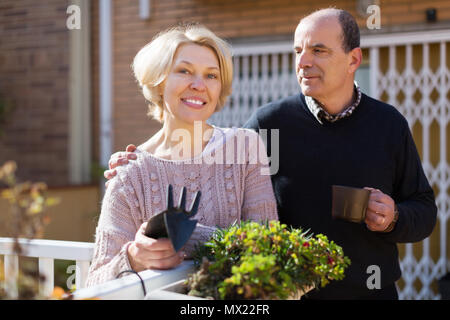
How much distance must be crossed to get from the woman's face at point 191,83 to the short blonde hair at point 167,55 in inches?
0.8

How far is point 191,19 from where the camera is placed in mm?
5379

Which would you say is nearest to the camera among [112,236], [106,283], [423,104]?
[106,283]

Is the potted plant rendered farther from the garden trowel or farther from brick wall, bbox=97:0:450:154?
brick wall, bbox=97:0:450:154

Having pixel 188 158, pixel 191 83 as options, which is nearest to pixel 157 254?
pixel 188 158

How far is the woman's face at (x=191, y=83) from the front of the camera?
5.80ft

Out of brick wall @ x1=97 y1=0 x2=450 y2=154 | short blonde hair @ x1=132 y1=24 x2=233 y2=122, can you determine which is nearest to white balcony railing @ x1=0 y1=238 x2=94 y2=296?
short blonde hair @ x1=132 y1=24 x2=233 y2=122

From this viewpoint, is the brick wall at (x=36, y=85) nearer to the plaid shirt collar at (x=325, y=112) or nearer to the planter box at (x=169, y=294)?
the plaid shirt collar at (x=325, y=112)

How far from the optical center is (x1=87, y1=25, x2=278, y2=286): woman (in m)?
1.69

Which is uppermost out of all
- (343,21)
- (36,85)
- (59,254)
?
(343,21)

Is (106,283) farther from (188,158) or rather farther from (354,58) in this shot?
(354,58)

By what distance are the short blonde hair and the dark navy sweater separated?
0.46 meters

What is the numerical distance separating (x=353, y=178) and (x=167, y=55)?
88cm

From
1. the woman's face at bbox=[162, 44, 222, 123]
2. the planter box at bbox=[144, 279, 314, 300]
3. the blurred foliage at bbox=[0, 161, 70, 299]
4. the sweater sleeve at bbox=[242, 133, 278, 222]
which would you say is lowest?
the planter box at bbox=[144, 279, 314, 300]

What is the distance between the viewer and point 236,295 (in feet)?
3.72
